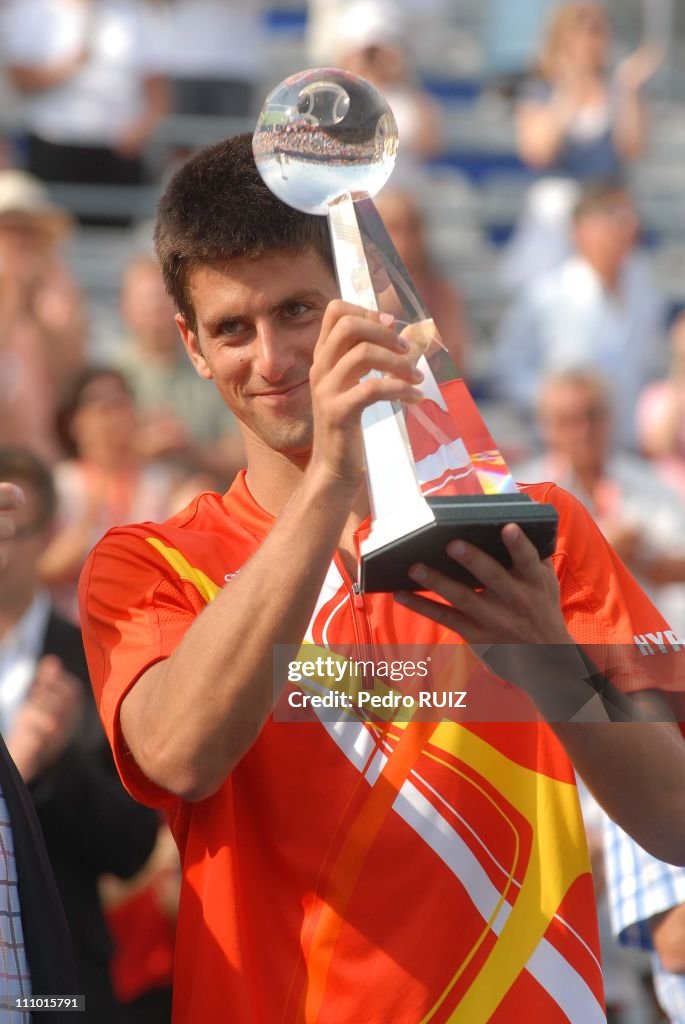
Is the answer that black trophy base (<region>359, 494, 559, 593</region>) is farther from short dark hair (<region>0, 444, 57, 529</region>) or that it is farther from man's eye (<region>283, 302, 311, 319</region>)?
short dark hair (<region>0, 444, 57, 529</region>)

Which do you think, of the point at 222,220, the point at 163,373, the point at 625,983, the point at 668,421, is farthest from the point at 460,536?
the point at 668,421

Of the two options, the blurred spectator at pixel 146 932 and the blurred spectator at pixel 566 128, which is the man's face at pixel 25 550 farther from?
the blurred spectator at pixel 566 128

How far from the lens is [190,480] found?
5.29 meters

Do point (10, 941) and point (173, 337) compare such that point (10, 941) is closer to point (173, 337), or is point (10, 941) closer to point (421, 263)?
point (173, 337)

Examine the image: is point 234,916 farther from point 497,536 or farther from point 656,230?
point 656,230

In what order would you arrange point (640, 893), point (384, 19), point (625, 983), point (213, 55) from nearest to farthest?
point (640, 893) → point (625, 983) → point (213, 55) → point (384, 19)

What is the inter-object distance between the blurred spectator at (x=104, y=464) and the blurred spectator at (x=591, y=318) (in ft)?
6.91

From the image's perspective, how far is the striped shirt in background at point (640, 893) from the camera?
8.45 ft

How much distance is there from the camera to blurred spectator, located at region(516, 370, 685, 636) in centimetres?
527

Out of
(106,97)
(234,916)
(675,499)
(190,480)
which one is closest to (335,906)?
(234,916)

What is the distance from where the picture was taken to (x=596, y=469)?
5.37 m

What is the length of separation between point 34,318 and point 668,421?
2445 millimetres

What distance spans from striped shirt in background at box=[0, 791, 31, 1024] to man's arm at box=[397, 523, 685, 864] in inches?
24.9

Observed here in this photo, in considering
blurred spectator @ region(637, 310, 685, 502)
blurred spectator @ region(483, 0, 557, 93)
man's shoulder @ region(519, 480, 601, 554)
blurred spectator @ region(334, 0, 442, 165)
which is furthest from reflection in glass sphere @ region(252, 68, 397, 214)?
blurred spectator @ region(483, 0, 557, 93)
